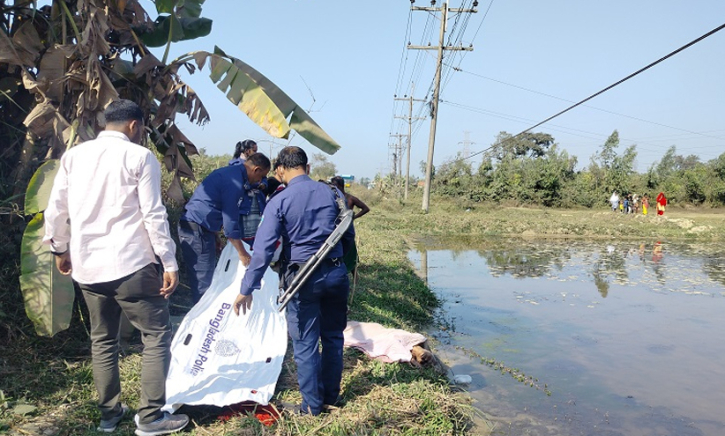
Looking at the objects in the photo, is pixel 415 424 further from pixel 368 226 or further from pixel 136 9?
pixel 368 226

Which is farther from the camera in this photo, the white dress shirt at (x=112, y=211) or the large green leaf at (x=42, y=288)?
the large green leaf at (x=42, y=288)

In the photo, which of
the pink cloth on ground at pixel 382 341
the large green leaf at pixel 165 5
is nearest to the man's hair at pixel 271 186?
the pink cloth on ground at pixel 382 341

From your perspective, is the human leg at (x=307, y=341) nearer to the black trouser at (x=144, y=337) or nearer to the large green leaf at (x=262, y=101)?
the black trouser at (x=144, y=337)

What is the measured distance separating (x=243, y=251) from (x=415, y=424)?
1806 mm

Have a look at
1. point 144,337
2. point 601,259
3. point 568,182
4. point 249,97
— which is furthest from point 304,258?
point 568,182

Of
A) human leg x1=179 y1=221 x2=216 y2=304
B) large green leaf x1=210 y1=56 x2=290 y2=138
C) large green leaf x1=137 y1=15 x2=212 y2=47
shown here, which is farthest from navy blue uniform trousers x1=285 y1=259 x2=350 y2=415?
large green leaf x1=137 y1=15 x2=212 y2=47

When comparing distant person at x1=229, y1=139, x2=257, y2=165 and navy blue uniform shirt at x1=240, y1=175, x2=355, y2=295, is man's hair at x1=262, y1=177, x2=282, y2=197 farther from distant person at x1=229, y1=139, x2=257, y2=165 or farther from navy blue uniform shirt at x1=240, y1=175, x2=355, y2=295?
navy blue uniform shirt at x1=240, y1=175, x2=355, y2=295

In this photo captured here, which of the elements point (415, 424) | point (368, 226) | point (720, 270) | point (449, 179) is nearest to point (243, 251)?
point (415, 424)

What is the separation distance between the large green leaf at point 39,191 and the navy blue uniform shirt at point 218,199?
1.00 m

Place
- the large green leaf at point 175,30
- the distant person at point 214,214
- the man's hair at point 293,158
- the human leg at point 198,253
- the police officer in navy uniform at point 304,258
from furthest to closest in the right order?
the large green leaf at point 175,30
the human leg at point 198,253
the distant person at point 214,214
the man's hair at point 293,158
the police officer in navy uniform at point 304,258

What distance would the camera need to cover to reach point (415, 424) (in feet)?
11.2

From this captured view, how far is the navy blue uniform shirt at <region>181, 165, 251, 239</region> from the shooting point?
13.7ft

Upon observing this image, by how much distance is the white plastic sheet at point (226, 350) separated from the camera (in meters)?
3.28

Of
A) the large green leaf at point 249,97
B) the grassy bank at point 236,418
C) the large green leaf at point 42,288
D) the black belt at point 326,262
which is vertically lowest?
the grassy bank at point 236,418
